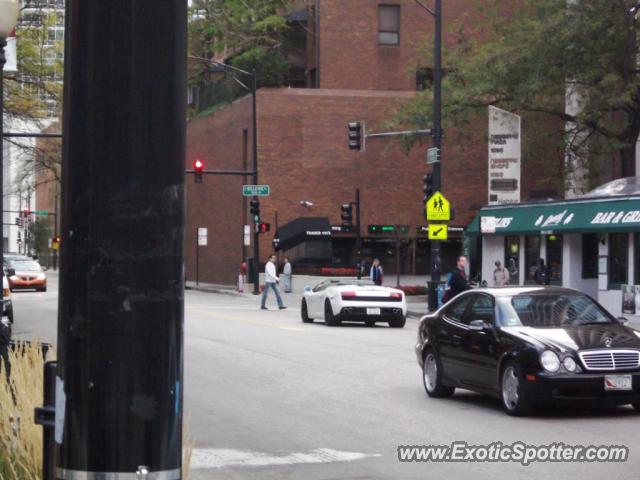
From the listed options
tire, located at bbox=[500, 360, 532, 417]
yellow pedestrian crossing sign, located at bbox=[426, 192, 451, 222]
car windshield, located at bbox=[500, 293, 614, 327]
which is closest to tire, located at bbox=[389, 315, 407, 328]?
yellow pedestrian crossing sign, located at bbox=[426, 192, 451, 222]

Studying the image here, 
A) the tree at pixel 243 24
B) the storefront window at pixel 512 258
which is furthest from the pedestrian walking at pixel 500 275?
the tree at pixel 243 24

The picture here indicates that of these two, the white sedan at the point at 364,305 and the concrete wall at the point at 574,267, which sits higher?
the concrete wall at the point at 574,267

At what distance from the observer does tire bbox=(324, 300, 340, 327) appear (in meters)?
30.7

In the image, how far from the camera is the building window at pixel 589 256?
36.9 m

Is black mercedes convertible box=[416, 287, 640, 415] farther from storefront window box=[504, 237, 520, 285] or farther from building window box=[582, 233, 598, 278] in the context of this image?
storefront window box=[504, 237, 520, 285]

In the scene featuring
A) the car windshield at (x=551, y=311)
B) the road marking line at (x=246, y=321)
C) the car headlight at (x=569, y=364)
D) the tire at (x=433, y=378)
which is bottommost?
the road marking line at (x=246, y=321)

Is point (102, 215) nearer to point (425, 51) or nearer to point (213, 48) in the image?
point (425, 51)

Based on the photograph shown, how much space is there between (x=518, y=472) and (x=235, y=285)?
58.5 m

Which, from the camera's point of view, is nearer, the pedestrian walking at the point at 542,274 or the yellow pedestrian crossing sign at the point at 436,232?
the yellow pedestrian crossing sign at the point at 436,232

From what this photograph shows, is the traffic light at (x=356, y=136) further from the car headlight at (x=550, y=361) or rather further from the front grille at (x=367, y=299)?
the car headlight at (x=550, y=361)

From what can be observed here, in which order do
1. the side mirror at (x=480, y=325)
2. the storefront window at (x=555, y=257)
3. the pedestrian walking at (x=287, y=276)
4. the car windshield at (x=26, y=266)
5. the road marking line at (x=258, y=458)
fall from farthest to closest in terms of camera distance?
the pedestrian walking at (x=287, y=276) → the car windshield at (x=26, y=266) → the storefront window at (x=555, y=257) → the side mirror at (x=480, y=325) → the road marking line at (x=258, y=458)

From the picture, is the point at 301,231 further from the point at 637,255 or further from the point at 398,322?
the point at 398,322

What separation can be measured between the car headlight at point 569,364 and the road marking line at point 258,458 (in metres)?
2.93

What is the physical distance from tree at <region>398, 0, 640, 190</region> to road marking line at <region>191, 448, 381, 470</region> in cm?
3064
